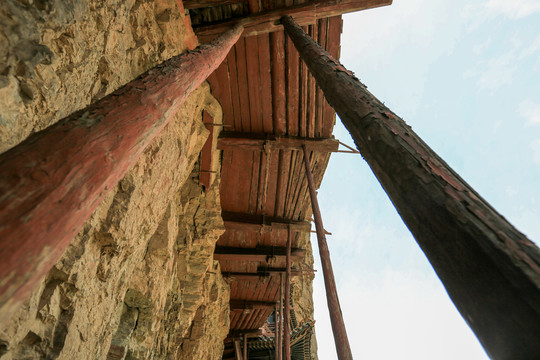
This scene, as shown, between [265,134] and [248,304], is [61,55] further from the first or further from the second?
[248,304]

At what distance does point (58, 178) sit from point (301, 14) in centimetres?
418

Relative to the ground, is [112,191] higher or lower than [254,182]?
lower

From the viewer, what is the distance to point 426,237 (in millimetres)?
893

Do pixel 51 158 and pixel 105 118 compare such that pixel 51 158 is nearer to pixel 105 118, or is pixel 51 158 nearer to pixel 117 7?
pixel 105 118

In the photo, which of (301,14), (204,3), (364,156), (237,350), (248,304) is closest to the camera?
(364,156)

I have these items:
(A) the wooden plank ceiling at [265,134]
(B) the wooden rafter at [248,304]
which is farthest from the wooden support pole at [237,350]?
(A) the wooden plank ceiling at [265,134]

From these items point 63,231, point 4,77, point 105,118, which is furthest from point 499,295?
point 4,77

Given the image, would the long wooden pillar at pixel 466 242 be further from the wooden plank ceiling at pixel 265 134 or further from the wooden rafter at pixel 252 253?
the wooden rafter at pixel 252 253

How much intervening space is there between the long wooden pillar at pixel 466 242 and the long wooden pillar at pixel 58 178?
1079 mm

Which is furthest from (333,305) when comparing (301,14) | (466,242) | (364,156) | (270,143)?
(301,14)

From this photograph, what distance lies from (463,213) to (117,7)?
3.13 m

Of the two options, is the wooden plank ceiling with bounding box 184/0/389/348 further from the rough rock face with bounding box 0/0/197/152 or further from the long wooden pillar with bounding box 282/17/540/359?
the long wooden pillar with bounding box 282/17/540/359

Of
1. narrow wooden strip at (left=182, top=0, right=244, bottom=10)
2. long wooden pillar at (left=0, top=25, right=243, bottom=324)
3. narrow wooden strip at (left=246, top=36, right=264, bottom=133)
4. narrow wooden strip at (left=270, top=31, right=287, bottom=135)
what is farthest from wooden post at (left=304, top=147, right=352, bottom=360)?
long wooden pillar at (left=0, top=25, right=243, bottom=324)

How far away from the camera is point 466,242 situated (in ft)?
2.49
